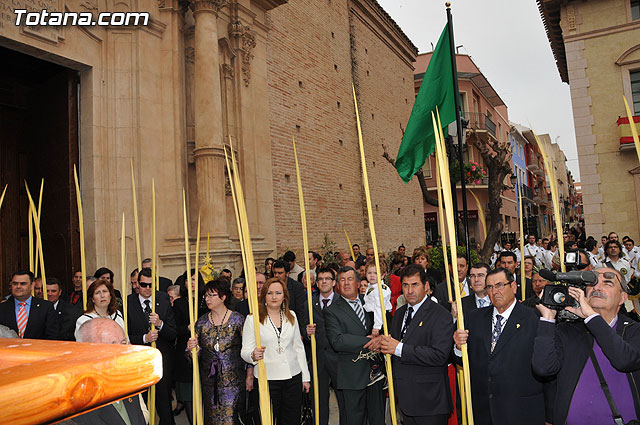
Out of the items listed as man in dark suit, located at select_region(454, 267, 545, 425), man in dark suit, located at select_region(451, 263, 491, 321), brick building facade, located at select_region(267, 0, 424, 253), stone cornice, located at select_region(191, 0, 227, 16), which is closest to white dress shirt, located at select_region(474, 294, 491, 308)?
man in dark suit, located at select_region(451, 263, 491, 321)

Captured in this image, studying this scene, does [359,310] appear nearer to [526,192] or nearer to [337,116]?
[337,116]

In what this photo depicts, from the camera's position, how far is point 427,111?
269 inches

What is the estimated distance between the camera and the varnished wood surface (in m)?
0.52

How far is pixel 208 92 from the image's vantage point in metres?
9.18

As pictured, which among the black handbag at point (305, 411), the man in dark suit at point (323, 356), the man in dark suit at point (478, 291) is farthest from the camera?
the man in dark suit at point (323, 356)

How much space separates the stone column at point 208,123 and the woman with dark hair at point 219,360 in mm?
4616

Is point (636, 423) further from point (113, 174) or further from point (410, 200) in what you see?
point (410, 200)

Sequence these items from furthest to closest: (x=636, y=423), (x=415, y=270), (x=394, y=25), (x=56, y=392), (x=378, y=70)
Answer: (x=394, y=25) < (x=378, y=70) < (x=415, y=270) < (x=636, y=423) < (x=56, y=392)

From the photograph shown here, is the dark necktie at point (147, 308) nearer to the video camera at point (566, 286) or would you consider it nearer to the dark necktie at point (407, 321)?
the dark necktie at point (407, 321)

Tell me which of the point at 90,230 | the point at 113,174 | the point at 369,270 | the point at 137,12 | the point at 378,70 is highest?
the point at 378,70

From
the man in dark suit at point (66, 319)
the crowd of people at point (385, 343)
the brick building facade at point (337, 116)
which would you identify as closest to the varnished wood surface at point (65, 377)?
the crowd of people at point (385, 343)

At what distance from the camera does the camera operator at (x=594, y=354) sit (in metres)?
2.64

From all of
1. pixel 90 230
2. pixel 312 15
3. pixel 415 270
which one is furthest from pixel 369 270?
pixel 312 15

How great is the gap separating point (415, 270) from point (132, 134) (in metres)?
6.39
